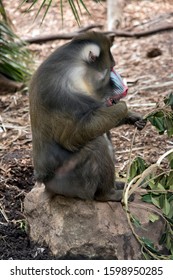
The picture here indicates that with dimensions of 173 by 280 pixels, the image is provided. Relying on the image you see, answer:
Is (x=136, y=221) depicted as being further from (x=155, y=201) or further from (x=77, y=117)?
(x=77, y=117)

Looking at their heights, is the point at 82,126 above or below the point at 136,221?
above

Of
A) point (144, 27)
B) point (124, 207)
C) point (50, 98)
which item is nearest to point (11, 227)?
point (124, 207)

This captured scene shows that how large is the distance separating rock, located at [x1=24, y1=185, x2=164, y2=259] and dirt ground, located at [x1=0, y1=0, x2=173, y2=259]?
0.46ft

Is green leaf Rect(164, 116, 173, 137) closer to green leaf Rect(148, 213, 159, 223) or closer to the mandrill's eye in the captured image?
green leaf Rect(148, 213, 159, 223)

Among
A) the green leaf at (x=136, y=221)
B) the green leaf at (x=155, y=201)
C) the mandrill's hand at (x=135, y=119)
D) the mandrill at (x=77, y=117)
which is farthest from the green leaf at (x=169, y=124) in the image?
the green leaf at (x=136, y=221)

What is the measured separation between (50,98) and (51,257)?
0.99m

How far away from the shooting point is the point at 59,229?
371cm

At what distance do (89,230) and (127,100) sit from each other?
263cm

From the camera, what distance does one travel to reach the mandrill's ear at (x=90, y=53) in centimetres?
356

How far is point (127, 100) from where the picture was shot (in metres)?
6.08

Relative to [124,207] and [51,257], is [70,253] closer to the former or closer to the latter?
[51,257]

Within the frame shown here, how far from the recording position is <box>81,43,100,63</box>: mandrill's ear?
3559 millimetres

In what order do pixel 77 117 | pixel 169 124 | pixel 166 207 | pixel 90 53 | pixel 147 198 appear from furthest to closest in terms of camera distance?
pixel 169 124 < pixel 147 198 < pixel 166 207 < pixel 90 53 < pixel 77 117

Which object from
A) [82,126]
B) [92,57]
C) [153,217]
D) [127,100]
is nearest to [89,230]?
[153,217]
